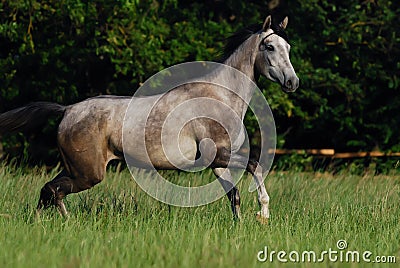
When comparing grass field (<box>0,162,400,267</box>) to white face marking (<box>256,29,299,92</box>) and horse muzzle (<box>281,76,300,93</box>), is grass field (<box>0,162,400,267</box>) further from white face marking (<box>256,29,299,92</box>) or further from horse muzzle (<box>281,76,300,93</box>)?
white face marking (<box>256,29,299,92</box>)

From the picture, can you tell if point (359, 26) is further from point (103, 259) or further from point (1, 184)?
point (103, 259)

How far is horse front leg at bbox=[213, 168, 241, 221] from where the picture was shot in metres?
6.60

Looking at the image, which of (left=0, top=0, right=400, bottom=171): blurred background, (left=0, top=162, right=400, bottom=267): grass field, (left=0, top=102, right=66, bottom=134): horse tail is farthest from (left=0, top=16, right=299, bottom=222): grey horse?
(left=0, top=0, right=400, bottom=171): blurred background

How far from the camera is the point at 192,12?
45.6 ft

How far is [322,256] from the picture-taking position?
4.82m

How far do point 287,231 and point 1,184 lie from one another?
404cm

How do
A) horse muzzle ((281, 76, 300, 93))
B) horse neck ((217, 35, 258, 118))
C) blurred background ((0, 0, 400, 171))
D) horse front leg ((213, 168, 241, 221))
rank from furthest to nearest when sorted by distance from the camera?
1. blurred background ((0, 0, 400, 171))
2. horse neck ((217, 35, 258, 118))
3. horse front leg ((213, 168, 241, 221))
4. horse muzzle ((281, 76, 300, 93))

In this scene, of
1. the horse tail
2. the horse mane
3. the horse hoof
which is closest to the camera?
the horse hoof

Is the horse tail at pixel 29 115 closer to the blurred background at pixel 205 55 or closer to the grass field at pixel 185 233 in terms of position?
the grass field at pixel 185 233

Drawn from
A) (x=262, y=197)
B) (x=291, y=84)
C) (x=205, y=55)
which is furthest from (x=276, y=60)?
(x=205, y=55)

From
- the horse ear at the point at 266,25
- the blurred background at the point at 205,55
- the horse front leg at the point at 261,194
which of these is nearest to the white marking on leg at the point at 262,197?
the horse front leg at the point at 261,194

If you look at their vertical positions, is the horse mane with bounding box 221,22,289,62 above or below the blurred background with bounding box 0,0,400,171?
above

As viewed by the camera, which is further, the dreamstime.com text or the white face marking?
the white face marking

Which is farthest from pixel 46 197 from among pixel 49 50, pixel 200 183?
pixel 49 50
